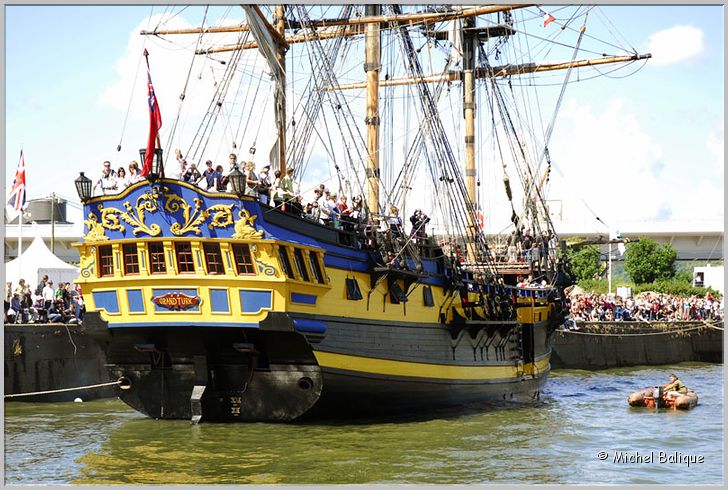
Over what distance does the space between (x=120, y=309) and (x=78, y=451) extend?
3.23m

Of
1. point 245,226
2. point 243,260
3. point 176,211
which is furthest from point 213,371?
point 176,211

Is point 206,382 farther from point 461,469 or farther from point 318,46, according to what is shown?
point 318,46

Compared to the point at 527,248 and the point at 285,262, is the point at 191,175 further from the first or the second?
the point at 527,248

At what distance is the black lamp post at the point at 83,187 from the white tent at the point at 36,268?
11.2 m

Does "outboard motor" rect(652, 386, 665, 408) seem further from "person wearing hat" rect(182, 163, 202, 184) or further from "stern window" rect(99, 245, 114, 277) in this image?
"stern window" rect(99, 245, 114, 277)

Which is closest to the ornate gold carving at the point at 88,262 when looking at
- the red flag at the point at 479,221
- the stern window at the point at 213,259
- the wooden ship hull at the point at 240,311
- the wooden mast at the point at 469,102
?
the wooden ship hull at the point at 240,311

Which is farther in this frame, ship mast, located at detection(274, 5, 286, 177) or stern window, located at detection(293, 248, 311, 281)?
ship mast, located at detection(274, 5, 286, 177)

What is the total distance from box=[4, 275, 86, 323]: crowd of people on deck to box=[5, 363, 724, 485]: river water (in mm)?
2764

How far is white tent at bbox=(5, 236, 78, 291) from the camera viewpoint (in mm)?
32750

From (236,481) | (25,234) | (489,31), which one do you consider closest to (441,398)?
(236,481)

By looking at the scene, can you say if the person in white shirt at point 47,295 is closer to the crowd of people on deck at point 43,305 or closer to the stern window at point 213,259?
the crowd of people on deck at point 43,305

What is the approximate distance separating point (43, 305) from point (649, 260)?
45.2 metres

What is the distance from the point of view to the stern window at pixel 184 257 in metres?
21.9

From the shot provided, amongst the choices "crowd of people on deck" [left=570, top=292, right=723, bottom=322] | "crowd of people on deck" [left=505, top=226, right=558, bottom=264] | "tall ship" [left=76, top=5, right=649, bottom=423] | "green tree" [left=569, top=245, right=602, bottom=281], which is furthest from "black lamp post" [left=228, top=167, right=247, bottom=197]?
→ "green tree" [left=569, top=245, right=602, bottom=281]
